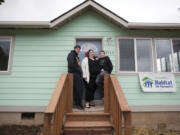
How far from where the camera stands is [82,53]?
5.16m

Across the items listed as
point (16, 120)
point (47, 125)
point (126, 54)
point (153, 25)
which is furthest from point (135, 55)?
point (16, 120)

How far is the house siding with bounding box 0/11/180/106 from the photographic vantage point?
4.80 meters

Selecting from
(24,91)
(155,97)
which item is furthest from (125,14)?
(24,91)

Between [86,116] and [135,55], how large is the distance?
3040mm

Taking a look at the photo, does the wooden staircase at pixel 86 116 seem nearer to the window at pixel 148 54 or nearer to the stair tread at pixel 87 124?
the stair tread at pixel 87 124

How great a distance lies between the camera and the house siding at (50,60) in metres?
4.80

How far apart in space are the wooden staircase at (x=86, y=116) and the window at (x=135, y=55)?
5.78 feet

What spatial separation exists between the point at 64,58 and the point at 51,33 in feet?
3.66

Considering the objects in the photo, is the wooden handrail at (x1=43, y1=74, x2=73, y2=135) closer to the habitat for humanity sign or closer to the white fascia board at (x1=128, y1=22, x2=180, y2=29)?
the habitat for humanity sign

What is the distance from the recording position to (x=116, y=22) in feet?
16.8

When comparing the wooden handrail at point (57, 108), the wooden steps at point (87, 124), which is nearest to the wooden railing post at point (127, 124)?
the wooden steps at point (87, 124)

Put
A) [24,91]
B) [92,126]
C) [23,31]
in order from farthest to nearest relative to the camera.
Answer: [23,31], [24,91], [92,126]

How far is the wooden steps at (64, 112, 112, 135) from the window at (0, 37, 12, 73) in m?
3.26

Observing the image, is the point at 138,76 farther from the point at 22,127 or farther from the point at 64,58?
the point at 22,127
